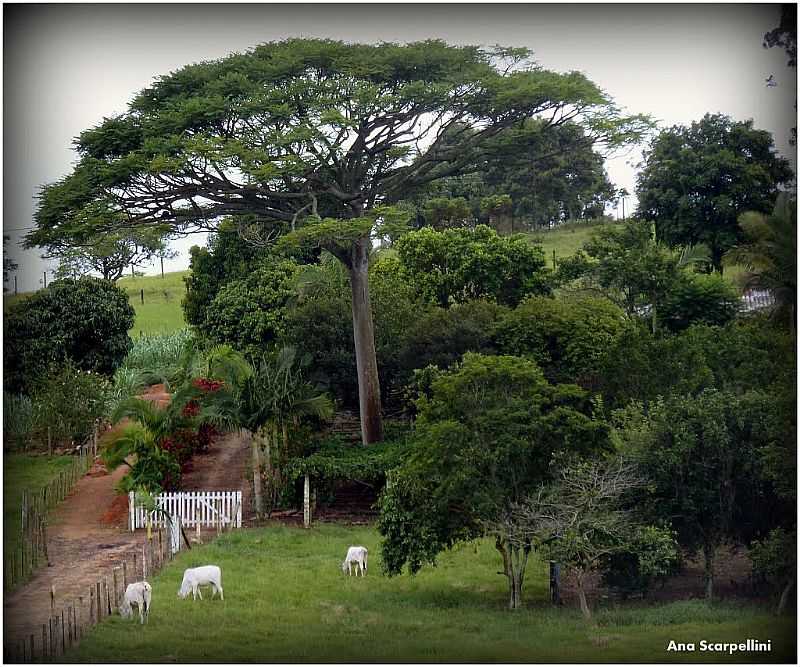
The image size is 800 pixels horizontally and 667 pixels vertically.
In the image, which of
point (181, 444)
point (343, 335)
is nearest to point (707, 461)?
point (343, 335)

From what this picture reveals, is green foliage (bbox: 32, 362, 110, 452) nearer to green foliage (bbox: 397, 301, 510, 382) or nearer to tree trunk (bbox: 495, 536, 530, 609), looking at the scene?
green foliage (bbox: 397, 301, 510, 382)

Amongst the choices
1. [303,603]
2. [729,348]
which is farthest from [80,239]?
[729,348]

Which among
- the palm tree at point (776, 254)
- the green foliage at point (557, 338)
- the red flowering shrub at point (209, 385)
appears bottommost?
the red flowering shrub at point (209, 385)

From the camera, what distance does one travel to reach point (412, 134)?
1836 centimetres

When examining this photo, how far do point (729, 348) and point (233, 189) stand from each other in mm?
7884

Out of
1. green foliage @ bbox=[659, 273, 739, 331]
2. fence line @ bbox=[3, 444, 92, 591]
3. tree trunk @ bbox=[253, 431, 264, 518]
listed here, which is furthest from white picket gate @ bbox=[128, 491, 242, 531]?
green foliage @ bbox=[659, 273, 739, 331]

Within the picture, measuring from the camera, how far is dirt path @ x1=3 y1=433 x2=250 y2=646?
12798 mm

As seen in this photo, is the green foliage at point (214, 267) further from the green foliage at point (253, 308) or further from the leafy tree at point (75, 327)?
the leafy tree at point (75, 327)

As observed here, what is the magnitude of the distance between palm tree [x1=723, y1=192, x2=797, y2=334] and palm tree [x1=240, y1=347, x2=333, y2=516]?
6.89 m

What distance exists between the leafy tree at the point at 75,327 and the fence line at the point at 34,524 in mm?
2464

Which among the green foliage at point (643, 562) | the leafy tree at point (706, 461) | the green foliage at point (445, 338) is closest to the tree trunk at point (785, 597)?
the leafy tree at point (706, 461)

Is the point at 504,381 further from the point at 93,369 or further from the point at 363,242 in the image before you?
the point at 93,369

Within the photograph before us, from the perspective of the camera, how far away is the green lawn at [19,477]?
12.9m

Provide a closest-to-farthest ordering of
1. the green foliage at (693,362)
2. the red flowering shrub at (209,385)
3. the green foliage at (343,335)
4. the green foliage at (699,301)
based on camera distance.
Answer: the green foliage at (693,362), the red flowering shrub at (209,385), the green foliage at (343,335), the green foliage at (699,301)
